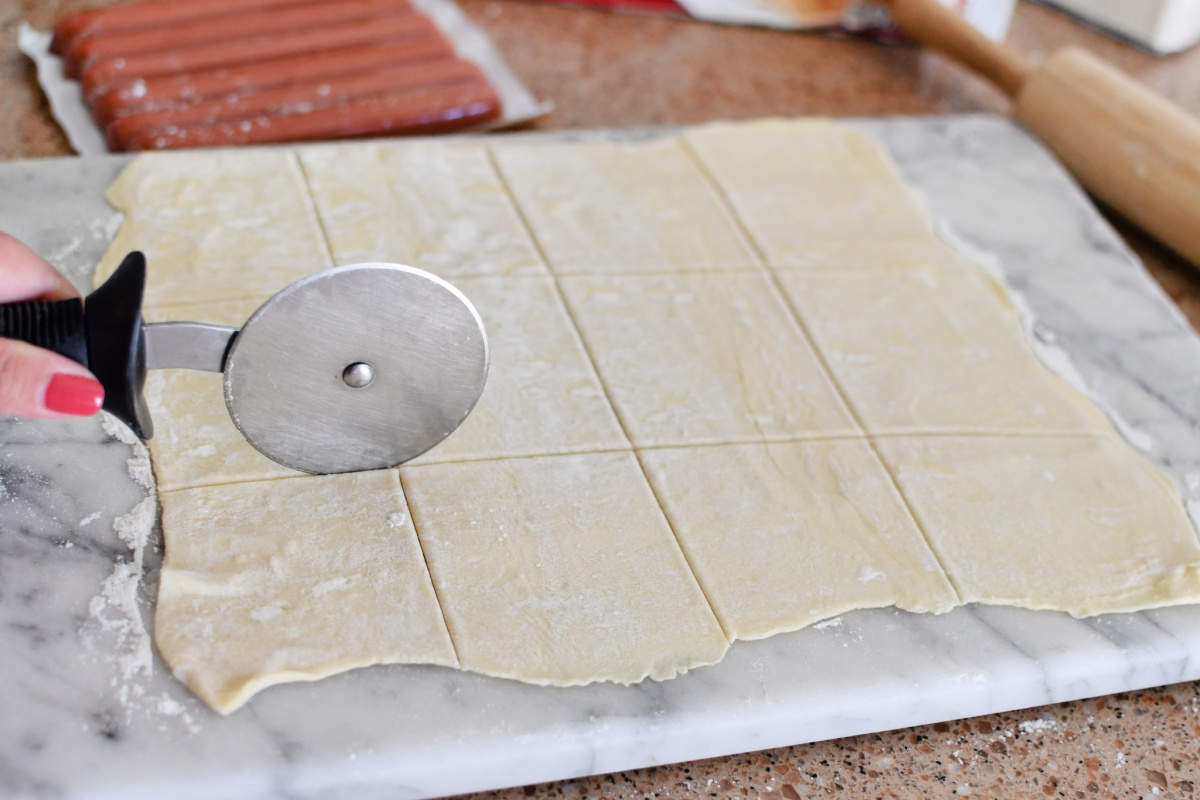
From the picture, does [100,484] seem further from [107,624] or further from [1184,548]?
[1184,548]

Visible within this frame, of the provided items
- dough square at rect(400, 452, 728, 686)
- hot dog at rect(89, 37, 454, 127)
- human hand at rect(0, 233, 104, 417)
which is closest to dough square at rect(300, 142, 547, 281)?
hot dog at rect(89, 37, 454, 127)

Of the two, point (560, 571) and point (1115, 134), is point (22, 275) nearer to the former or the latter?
point (560, 571)

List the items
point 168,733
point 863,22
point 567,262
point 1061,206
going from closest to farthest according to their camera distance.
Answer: point 168,733 < point 567,262 < point 1061,206 < point 863,22

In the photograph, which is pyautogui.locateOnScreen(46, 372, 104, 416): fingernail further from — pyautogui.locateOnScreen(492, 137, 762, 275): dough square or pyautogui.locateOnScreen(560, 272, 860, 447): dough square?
pyautogui.locateOnScreen(492, 137, 762, 275): dough square

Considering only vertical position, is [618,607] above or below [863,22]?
below

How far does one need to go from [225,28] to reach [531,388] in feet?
3.86

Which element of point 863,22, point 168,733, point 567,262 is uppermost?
point 863,22

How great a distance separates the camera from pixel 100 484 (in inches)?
49.4

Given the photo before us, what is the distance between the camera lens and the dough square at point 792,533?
1.24 metres

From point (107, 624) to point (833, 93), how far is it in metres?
2.00

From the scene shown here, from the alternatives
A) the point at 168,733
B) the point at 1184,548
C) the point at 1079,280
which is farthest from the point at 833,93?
the point at 168,733

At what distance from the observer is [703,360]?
153 cm

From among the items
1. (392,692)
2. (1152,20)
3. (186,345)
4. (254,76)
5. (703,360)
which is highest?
(1152,20)

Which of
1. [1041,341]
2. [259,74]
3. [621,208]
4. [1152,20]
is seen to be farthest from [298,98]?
[1152,20]
